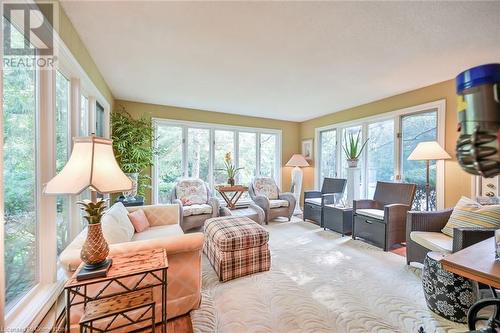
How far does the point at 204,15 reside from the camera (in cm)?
170

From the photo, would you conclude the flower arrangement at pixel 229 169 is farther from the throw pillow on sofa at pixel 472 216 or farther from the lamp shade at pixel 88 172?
the throw pillow on sofa at pixel 472 216

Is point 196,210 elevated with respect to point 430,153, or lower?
lower

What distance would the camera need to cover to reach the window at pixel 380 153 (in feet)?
12.3

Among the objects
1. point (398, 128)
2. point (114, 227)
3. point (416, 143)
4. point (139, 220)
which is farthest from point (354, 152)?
point (114, 227)

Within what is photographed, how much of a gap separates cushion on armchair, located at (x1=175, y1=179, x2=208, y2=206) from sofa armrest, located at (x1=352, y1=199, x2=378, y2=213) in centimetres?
254

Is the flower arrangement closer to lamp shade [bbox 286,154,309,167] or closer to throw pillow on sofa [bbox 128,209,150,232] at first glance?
lamp shade [bbox 286,154,309,167]

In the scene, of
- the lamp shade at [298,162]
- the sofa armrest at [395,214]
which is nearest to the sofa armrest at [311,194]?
the lamp shade at [298,162]

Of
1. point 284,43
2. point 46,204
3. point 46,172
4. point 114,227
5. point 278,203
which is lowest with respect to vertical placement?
point 278,203

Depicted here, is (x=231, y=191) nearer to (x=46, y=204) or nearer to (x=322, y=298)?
(x=322, y=298)

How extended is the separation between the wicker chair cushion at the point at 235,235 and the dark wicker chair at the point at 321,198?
2.01m

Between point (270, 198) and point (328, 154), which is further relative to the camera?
point (328, 154)

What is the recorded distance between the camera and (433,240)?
2146 mm

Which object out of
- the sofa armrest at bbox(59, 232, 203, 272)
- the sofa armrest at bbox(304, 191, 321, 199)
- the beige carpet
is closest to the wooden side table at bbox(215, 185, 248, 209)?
the sofa armrest at bbox(304, 191, 321, 199)

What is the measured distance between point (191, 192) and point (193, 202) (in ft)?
0.65
